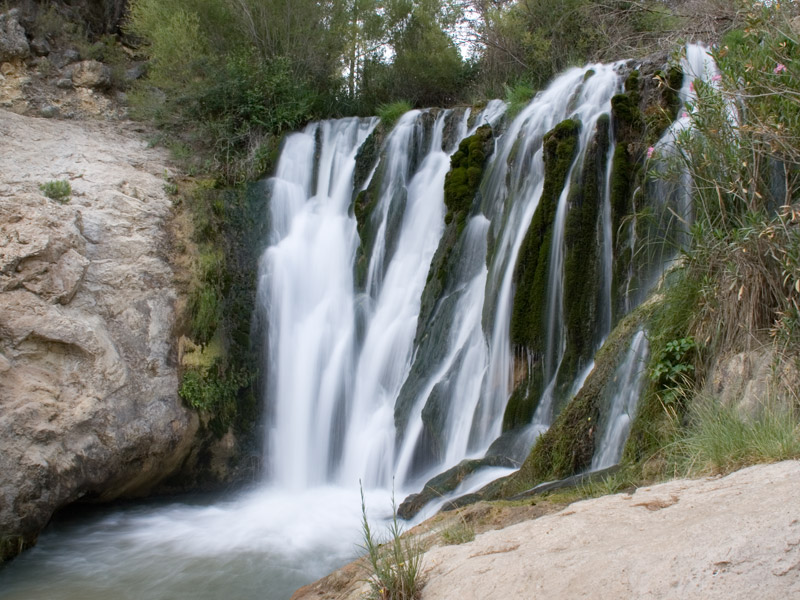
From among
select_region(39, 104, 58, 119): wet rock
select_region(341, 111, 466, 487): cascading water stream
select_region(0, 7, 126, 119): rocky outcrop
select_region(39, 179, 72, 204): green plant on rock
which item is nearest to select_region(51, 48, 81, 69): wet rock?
select_region(0, 7, 126, 119): rocky outcrop

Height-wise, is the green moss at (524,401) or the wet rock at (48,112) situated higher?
the wet rock at (48,112)

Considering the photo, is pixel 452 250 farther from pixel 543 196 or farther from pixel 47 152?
pixel 47 152

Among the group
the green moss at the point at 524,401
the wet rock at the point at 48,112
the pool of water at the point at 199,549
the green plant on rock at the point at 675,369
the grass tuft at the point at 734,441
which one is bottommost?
the pool of water at the point at 199,549

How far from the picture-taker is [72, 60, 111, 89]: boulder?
12.5 metres

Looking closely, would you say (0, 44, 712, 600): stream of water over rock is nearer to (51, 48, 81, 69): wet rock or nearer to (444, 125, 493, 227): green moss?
(444, 125, 493, 227): green moss

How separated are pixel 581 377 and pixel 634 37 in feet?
23.9

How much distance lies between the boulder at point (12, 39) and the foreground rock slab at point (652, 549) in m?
12.0

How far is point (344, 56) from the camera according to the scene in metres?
14.2

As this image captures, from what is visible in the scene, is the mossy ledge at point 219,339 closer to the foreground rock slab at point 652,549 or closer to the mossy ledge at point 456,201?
the mossy ledge at point 456,201

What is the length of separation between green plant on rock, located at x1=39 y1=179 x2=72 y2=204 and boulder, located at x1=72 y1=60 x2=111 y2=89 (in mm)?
4848

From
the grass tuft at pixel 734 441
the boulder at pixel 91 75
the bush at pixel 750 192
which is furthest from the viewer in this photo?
the boulder at pixel 91 75

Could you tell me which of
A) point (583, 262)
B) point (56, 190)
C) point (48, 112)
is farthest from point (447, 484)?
point (48, 112)

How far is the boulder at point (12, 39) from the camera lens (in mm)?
12016

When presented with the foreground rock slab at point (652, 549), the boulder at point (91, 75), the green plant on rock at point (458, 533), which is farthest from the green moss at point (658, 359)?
the boulder at point (91, 75)
